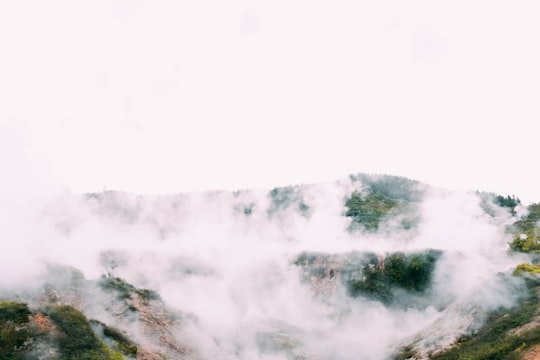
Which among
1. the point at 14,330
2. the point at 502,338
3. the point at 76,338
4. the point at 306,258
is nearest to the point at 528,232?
the point at 306,258

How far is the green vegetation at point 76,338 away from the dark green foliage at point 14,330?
1.48m

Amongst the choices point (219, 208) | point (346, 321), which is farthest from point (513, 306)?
point (219, 208)

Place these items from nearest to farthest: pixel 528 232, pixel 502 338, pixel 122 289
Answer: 1. pixel 502 338
2. pixel 122 289
3. pixel 528 232

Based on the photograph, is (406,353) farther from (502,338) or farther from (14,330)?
(14,330)

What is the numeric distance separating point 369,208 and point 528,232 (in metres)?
23.7

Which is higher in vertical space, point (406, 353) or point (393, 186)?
point (393, 186)

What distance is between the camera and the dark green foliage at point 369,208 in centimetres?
7131

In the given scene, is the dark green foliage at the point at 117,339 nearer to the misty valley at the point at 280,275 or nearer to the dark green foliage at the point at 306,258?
the misty valley at the point at 280,275

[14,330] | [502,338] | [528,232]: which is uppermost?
[528,232]

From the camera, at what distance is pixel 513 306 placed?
115 ft

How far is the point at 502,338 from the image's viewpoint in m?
31.0

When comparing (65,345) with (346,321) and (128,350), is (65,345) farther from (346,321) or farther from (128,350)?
(346,321)

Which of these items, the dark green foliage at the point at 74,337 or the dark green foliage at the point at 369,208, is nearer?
the dark green foliage at the point at 74,337

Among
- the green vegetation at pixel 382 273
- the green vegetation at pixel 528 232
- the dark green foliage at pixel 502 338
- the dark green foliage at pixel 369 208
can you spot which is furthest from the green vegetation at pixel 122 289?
the dark green foliage at pixel 369 208
